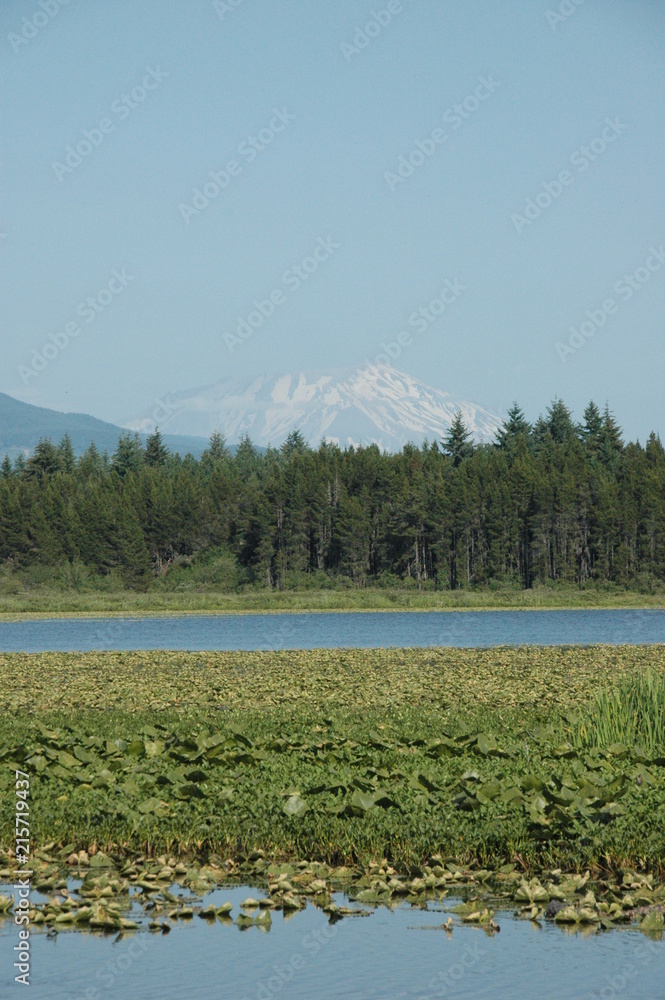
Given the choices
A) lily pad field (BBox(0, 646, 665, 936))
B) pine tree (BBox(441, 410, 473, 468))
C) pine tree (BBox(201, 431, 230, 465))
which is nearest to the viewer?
lily pad field (BBox(0, 646, 665, 936))

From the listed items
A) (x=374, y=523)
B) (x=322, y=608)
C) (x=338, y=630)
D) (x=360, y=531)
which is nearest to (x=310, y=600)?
(x=322, y=608)

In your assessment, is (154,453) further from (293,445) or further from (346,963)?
(346,963)

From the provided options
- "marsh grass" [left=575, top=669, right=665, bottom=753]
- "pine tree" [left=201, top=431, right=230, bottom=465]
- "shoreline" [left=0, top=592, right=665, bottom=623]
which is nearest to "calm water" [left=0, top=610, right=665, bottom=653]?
"shoreline" [left=0, top=592, right=665, bottom=623]

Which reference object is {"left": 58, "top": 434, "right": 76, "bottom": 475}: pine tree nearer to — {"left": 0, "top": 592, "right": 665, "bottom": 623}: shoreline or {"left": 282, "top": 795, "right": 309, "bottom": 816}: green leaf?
{"left": 0, "top": 592, "right": 665, "bottom": 623}: shoreline

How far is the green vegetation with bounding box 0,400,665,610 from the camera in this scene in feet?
269

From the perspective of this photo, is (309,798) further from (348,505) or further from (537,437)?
(537,437)

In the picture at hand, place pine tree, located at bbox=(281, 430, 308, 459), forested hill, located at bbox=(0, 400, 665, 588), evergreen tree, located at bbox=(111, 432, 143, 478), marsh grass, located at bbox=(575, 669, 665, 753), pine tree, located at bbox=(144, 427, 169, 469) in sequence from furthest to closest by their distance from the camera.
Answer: pine tree, located at bbox=(281, 430, 308, 459) → pine tree, located at bbox=(144, 427, 169, 469) → evergreen tree, located at bbox=(111, 432, 143, 478) → forested hill, located at bbox=(0, 400, 665, 588) → marsh grass, located at bbox=(575, 669, 665, 753)

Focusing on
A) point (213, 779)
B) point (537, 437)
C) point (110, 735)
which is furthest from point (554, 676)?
point (537, 437)

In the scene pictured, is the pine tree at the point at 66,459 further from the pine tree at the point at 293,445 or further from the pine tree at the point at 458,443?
the pine tree at the point at 458,443

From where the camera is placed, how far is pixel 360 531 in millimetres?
85625

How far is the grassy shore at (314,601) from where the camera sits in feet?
226

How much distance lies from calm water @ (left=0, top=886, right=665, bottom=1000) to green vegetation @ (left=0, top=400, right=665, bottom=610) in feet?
227

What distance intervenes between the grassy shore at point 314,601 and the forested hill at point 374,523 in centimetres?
444

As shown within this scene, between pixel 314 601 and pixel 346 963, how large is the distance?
63644 millimetres
